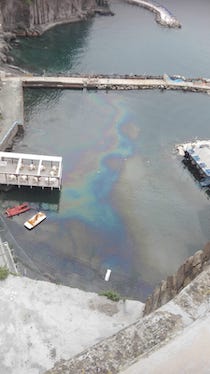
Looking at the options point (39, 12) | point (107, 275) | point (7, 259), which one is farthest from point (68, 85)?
point (107, 275)

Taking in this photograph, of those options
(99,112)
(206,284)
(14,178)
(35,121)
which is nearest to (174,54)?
(99,112)

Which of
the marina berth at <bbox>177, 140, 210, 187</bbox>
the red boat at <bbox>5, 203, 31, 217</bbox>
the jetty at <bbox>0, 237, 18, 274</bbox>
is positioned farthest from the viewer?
the marina berth at <bbox>177, 140, 210, 187</bbox>

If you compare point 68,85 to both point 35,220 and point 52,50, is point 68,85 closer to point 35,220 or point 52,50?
point 52,50

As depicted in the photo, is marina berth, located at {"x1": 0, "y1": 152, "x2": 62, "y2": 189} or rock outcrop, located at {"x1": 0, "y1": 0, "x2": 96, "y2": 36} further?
rock outcrop, located at {"x1": 0, "y1": 0, "x2": 96, "y2": 36}

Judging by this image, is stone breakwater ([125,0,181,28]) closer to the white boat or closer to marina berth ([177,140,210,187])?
marina berth ([177,140,210,187])

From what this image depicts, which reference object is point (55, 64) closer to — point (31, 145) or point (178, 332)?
point (31, 145)

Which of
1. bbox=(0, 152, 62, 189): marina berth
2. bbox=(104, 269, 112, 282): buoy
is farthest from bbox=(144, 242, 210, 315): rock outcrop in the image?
bbox=(0, 152, 62, 189): marina berth
